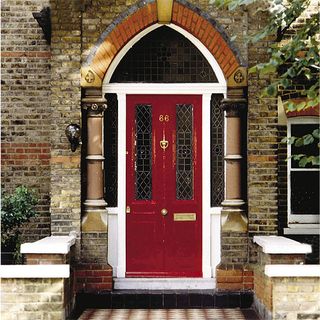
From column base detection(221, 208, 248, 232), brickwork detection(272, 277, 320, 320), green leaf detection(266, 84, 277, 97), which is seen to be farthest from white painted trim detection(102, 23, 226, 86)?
green leaf detection(266, 84, 277, 97)

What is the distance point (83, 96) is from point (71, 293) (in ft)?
8.72

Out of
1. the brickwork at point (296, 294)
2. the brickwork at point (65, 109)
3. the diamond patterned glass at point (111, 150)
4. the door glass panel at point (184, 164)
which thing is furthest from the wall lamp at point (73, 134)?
the brickwork at point (296, 294)

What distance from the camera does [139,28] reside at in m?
9.23

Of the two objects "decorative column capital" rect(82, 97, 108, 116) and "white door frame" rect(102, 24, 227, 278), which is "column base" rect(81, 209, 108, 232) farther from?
"decorative column capital" rect(82, 97, 108, 116)

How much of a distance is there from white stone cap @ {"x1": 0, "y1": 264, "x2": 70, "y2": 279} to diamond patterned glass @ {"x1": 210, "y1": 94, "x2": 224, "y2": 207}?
8.66ft

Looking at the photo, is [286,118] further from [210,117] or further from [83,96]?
[83,96]

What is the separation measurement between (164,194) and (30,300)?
256 cm

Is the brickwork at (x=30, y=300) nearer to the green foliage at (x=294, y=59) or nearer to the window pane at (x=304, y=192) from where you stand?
the green foliage at (x=294, y=59)

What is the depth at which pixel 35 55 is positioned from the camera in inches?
396

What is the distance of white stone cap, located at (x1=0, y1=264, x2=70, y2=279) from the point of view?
7.73 m

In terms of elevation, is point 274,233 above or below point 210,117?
below

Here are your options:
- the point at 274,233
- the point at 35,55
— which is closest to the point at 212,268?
the point at 274,233

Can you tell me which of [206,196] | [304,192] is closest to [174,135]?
[206,196]

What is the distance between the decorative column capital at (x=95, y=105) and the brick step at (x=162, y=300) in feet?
8.02
